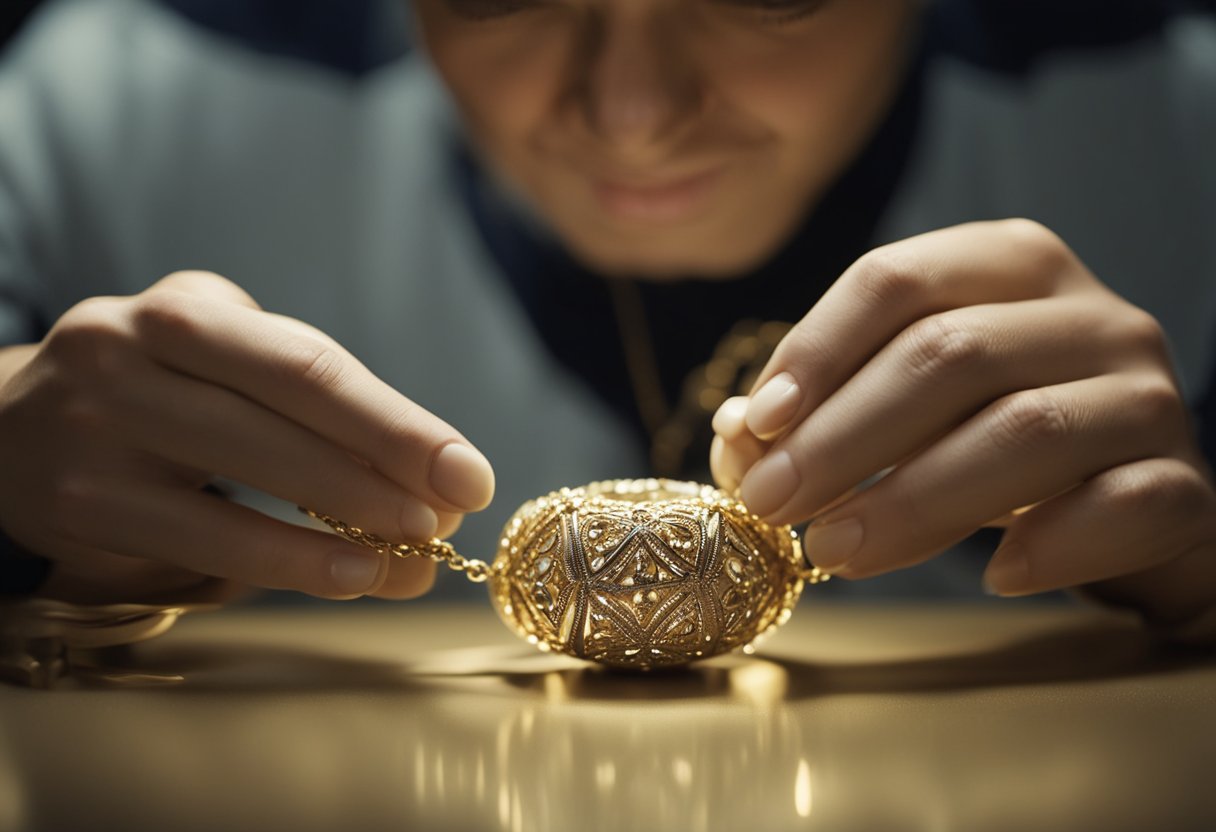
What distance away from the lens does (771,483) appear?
30.5 inches

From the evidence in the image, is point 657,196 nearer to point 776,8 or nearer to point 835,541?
point 776,8

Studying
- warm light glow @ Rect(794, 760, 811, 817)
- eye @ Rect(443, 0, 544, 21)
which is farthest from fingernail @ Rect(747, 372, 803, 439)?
eye @ Rect(443, 0, 544, 21)

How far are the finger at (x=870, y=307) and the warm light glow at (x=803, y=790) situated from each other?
0.24 metres

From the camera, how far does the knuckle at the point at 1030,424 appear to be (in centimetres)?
Answer: 79

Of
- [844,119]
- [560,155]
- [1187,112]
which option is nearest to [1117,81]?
[1187,112]

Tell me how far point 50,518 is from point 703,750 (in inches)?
18.8

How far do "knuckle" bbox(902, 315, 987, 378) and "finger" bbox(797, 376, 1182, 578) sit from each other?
4 cm

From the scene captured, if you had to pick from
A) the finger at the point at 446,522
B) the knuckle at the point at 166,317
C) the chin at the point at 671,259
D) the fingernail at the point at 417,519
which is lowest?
the fingernail at the point at 417,519

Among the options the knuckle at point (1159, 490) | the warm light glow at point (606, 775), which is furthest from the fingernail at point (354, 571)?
the knuckle at point (1159, 490)

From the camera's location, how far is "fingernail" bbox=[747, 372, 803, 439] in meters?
0.78

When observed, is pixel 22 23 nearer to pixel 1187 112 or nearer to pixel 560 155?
pixel 560 155

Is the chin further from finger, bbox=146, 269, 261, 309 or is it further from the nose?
finger, bbox=146, 269, 261, 309

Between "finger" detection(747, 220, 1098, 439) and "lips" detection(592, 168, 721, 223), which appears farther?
"lips" detection(592, 168, 721, 223)

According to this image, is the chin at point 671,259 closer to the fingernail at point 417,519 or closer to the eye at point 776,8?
the eye at point 776,8
